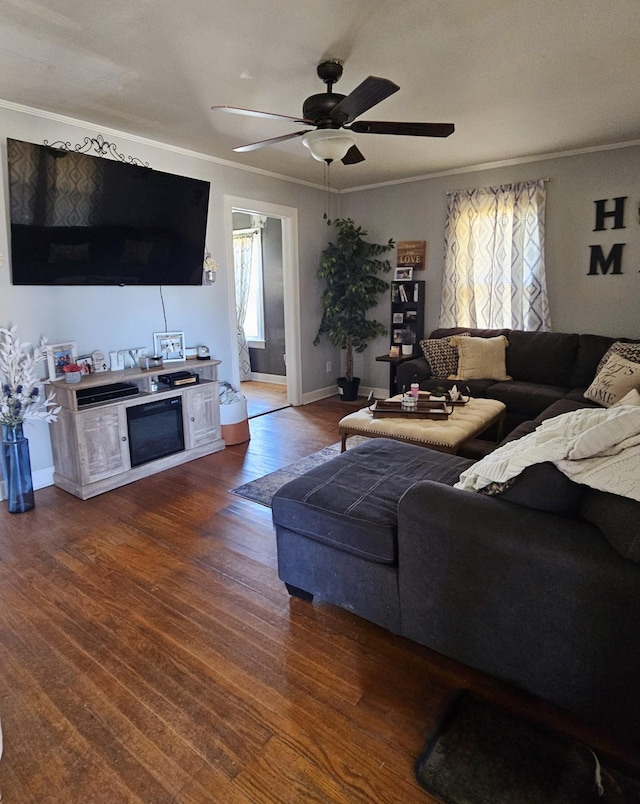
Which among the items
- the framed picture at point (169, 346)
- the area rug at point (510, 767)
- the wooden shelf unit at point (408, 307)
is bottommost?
the area rug at point (510, 767)

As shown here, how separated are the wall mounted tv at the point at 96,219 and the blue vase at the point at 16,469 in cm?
99

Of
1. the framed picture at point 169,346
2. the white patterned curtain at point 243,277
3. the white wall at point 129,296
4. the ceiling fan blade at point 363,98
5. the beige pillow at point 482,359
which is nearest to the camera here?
the ceiling fan blade at point 363,98

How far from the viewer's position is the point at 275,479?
349 cm

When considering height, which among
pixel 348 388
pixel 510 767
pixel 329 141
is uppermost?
pixel 329 141

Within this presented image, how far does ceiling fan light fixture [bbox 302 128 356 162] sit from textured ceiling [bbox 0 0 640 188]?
0.39m

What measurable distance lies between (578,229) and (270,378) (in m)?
4.26

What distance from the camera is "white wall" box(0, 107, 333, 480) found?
10.5ft

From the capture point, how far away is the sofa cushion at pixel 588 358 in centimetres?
412

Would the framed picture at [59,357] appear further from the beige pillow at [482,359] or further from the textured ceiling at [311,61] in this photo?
the beige pillow at [482,359]

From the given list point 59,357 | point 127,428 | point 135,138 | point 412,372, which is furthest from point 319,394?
point 135,138

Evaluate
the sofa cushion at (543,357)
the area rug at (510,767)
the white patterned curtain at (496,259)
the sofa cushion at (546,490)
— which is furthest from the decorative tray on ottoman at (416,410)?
Result: the area rug at (510,767)

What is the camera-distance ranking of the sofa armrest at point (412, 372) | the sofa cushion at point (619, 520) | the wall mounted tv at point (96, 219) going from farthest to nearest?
the sofa armrest at point (412, 372) < the wall mounted tv at point (96, 219) < the sofa cushion at point (619, 520)

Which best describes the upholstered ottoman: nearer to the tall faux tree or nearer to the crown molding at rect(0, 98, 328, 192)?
the crown molding at rect(0, 98, 328, 192)

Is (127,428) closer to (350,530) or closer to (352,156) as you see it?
(350,530)
